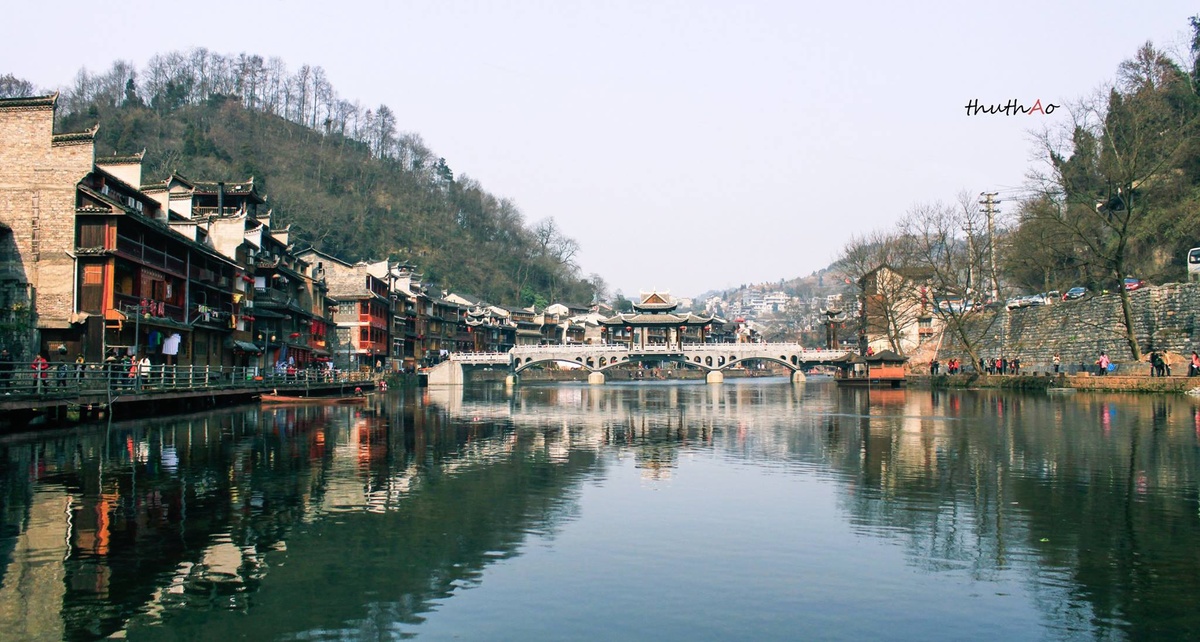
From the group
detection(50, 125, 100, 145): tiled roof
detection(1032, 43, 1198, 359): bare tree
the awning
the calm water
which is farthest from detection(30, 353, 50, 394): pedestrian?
detection(1032, 43, 1198, 359): bare tree

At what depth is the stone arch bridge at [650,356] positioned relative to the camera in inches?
4764

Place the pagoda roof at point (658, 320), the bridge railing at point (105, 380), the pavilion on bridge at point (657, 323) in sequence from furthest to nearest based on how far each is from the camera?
the pavilion on bridge at point (657, 323) → the pagoda roof at point (658, 320) → the bridge railing at point (105, 380)

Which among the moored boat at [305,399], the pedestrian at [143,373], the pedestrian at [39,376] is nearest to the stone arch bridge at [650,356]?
the moored boat at [305,399]

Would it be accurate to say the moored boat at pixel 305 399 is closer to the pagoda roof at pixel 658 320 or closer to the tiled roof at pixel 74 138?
the tiled roof at pixel 74 138

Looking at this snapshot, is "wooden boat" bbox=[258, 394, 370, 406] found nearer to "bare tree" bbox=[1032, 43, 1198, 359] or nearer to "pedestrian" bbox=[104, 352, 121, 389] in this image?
"pedestrian" bbox=[104, 352, 121, 389]

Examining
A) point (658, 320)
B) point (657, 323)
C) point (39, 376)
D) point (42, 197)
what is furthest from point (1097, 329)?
point (657, 323)

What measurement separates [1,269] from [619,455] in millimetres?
34740

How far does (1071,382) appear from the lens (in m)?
60.1

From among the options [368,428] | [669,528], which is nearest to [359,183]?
[368,428]

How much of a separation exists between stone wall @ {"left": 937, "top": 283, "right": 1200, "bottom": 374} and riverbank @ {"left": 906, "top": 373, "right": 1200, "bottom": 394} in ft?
10.2

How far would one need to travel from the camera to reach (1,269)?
44094mm

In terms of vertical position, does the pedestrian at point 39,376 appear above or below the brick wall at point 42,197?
below

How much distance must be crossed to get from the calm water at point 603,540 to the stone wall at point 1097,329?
113ft

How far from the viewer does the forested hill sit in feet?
429
